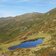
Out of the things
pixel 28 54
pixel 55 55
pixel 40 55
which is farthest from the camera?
pixel 28 54

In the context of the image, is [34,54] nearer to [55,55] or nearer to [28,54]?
[28,54]

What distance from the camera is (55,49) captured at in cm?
7344

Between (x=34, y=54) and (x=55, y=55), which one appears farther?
(x=34, y=54)

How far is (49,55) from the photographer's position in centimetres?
6366

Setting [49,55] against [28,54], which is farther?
[28,54]

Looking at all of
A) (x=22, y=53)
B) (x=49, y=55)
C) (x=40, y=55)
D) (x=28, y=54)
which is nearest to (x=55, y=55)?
(x=49, y=55)

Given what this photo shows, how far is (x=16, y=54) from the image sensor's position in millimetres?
76250

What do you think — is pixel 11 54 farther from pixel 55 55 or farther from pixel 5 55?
pixel 55 55

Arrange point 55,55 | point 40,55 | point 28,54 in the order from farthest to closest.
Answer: point 28,54
point 40,55
point 55,55

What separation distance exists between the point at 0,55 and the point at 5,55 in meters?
2.09

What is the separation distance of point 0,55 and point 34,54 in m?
13.4

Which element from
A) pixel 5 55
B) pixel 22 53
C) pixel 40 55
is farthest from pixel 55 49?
pixel 5 55

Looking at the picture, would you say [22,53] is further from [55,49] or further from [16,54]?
[55,49]

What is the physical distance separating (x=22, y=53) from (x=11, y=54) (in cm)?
453
